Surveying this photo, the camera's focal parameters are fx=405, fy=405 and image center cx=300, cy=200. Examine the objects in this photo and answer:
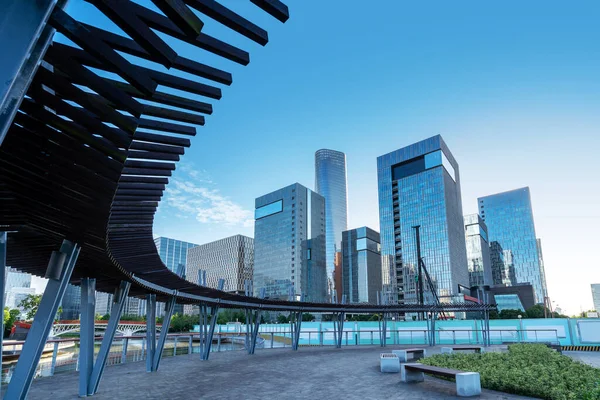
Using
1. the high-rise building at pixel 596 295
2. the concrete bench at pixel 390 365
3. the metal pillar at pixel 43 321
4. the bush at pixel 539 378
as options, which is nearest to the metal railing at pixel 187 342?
the metal pillar at pixel 43 321

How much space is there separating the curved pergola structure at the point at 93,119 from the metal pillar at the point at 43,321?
21 millimetres

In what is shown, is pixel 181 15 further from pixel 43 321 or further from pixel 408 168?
pixel 408 168

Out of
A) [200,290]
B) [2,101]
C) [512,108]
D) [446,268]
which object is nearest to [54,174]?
[2,101]

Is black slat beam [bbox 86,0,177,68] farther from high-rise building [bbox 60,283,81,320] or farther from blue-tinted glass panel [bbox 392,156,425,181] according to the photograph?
high-rise building [bbox 60,283,81,320]

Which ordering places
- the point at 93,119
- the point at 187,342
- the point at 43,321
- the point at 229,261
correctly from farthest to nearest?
the point at 229,261, the point at 187,342, the point at 43,321, the point at 93,119

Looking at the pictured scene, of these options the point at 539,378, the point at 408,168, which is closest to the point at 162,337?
the point at 539,378

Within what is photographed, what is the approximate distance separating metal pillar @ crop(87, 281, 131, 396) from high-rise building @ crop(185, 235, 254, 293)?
416 ft

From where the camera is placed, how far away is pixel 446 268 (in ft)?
311

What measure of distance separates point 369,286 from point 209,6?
463 feet

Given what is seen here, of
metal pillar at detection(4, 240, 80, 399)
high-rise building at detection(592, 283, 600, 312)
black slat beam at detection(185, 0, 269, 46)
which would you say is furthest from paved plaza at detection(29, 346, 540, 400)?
high-rise building at detection(592, 283, 600, 312)

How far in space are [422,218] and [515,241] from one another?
79195 millimetres

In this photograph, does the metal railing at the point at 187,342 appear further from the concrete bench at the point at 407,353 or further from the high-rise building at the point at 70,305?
the high-rise building at the point at 70,305

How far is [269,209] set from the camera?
14700cm

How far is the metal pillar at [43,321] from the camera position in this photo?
23.3 ft
